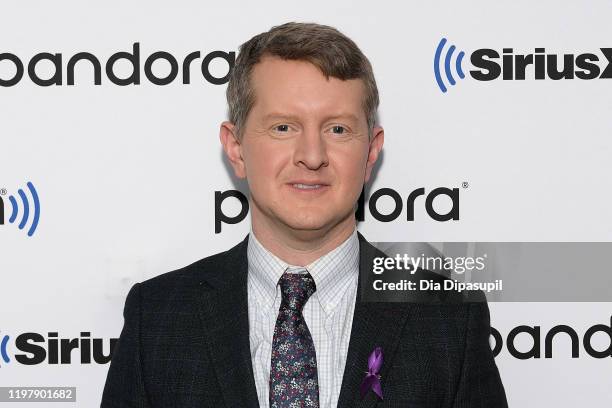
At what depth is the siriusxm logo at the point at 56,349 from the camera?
2439 millimetres

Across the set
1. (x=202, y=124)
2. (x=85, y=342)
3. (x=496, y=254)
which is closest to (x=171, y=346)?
(x=85, y=342)

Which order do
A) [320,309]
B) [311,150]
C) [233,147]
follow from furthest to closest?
1. [233,147]
2. [320,309]
3. [311,150]

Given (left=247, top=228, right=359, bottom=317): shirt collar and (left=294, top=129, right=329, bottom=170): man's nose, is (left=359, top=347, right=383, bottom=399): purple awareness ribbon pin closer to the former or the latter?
(left=247, top=228, right=359, bottom=317): shirt collar

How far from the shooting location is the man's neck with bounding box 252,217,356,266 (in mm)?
1994

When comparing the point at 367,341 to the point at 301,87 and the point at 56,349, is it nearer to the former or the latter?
the point at 301,87

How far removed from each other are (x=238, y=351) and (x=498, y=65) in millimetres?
1240

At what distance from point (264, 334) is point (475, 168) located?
0.92m

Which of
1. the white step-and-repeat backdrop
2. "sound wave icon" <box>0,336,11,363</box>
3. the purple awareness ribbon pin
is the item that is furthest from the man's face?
"sound wave icon" <box>0,336,11,363</box>

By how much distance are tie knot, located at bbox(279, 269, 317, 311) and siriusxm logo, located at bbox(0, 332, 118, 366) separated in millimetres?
775

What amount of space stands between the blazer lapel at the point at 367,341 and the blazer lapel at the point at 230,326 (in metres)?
0.23

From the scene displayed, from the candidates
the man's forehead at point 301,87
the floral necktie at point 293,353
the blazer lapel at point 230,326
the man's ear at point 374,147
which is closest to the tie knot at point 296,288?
the floral necktie at point 293,353

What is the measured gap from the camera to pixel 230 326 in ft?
6.42

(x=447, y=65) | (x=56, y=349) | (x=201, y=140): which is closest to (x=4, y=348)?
(x=56, y=349)

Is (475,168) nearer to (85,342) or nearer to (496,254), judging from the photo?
(496,254)
